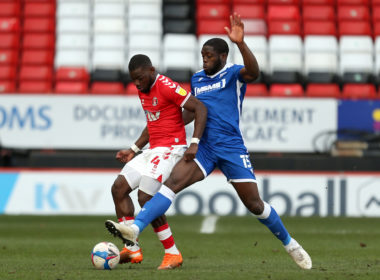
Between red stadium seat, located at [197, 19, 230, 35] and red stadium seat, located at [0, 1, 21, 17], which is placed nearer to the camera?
red stadium seat, located at [197, 19, 230, 35]

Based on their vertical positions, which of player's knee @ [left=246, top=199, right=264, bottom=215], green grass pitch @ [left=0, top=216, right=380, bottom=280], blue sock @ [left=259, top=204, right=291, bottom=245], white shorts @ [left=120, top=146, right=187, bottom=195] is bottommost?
green grass pitch @ [left=0, top=216, right=380, bottom=280]

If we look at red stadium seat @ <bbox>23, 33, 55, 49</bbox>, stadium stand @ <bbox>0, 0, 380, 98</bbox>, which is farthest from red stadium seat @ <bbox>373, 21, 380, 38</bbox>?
red stadium seat @ <bbox>23, 33, 55, 49</bbox>

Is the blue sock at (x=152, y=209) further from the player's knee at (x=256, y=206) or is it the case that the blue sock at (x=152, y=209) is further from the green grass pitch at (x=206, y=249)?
the player's knee at (x=256, y=206)

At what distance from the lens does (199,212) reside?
49.1ft

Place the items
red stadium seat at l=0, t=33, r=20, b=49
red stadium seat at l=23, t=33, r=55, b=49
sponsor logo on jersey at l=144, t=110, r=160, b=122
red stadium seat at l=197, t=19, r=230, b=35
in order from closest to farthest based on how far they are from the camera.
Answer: sponsor logo on jersey at l=144, t=110, r=160, b=122 < red stadium seat at l=0, t=33, r=20, b=49 < red stadium seat at l=23, t=33, r=55, b=49 < red stadium seat at l=197, t=19, r=230, b=35

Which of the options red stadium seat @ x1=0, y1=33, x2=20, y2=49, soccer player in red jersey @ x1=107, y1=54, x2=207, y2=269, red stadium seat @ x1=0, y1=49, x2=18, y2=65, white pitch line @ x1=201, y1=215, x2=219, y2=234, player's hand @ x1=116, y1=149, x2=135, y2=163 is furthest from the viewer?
red stadium seat @ x1=0, y1=33, x2=20, y2=49

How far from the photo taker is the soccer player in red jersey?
746 centimetres

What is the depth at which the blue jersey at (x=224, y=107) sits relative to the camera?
7.56 metres

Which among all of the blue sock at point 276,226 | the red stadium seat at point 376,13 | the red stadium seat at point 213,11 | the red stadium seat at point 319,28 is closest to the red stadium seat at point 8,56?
the red stadium seat at point 213,11

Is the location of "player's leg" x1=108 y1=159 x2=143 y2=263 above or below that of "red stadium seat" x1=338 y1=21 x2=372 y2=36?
below

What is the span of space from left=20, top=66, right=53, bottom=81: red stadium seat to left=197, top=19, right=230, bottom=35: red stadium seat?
10.6ft

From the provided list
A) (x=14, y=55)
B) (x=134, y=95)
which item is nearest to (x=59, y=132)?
(x=134, y=95)

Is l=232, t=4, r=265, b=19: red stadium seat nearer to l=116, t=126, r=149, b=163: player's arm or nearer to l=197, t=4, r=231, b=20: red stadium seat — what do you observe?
l=197, t=4, r=231, b=20: red stadium seat

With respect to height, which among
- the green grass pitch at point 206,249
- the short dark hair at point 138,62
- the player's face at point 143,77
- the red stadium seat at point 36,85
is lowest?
the green grass pitch at point 206,249
